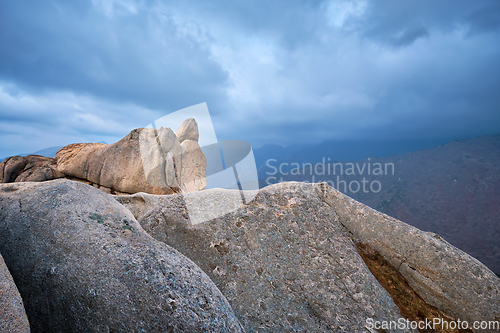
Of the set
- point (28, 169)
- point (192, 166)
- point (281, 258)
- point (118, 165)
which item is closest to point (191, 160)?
point (192, 166)

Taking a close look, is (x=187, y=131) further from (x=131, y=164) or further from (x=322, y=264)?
(x=322, y=264)

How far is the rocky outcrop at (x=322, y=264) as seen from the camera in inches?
146

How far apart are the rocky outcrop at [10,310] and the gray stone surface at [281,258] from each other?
234cm

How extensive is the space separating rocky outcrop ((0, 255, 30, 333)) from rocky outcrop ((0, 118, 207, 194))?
1046 cm

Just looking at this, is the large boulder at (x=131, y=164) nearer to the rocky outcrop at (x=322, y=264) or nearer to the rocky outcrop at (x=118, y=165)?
the rocky outcrop at (x=118, y=165)

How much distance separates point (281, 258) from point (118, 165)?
10875 mm

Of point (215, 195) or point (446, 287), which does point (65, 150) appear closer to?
point (215, 195)

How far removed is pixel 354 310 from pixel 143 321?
9.82 feet

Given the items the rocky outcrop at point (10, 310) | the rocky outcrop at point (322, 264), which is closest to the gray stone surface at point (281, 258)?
the rocky outcrop at point (322, 264)

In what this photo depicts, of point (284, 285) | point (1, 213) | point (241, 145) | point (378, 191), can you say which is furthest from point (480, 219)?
point (1, 213)

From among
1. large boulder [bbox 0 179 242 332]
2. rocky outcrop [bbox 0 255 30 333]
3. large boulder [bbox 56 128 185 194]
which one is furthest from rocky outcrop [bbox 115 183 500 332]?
large boulder [bbox 56 128 185 194]

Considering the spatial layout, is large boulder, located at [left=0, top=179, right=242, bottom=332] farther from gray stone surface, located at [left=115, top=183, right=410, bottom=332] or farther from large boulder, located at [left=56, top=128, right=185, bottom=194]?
large boulder, located at [left=56, top=128, right=185, bottom=194]

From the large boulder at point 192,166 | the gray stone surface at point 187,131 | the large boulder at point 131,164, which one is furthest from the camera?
the gray stone surface at point 187,131

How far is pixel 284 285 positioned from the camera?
3893 mm
